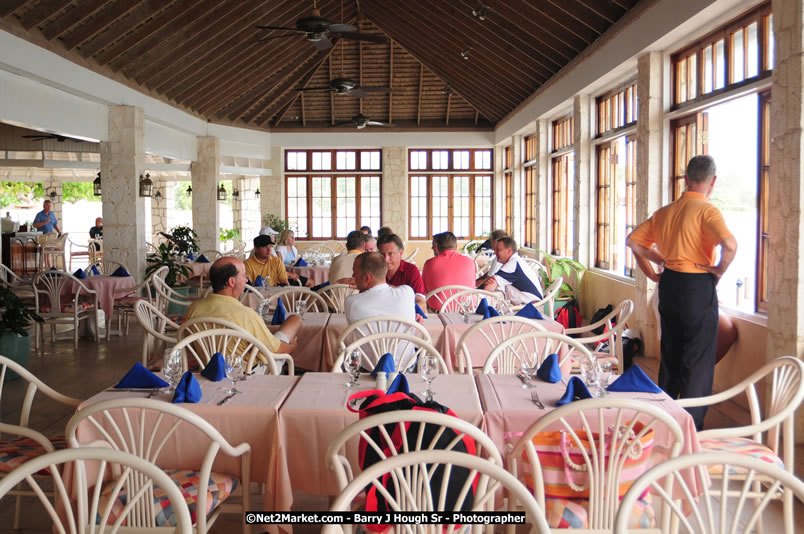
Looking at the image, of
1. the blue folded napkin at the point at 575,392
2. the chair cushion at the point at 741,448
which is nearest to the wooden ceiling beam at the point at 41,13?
the blue folded napkin at the point at 575,392

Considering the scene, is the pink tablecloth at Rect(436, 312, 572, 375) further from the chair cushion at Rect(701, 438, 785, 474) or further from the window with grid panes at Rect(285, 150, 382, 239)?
the window with grid panes at Rect(285, 150, 382, 239)

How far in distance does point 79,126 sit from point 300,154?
862cm

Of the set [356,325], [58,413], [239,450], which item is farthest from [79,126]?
[239,450]

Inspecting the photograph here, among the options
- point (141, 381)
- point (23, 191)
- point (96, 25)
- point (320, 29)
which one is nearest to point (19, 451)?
point (141, 381)

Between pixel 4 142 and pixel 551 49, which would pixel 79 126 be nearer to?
pixel 551 49

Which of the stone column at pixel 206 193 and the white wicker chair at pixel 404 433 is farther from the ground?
the stone column at pixel 206 193

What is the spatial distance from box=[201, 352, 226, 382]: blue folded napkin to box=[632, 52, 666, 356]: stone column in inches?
199

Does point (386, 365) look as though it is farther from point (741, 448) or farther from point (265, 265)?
point (265, 265)

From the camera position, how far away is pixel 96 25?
845cm

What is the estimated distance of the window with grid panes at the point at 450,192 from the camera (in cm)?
1777

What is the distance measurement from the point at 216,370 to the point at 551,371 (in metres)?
1.59

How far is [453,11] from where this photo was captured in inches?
427

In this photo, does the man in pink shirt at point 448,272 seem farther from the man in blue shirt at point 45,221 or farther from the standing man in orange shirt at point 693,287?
the man in blue shirt at point 45,221

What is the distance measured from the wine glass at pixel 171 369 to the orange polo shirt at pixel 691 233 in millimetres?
3071
